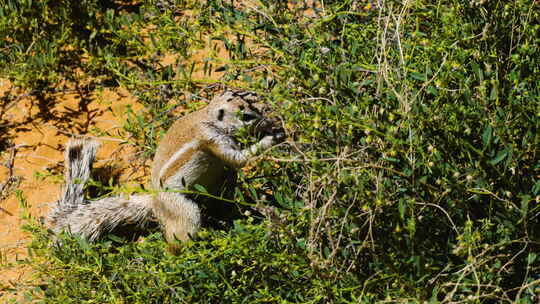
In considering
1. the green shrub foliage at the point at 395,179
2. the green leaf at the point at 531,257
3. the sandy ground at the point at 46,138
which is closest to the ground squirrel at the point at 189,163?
the green shrub foliage at the point at 395,179

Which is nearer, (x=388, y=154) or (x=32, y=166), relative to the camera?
(x=388, y=154)

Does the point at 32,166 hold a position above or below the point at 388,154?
below

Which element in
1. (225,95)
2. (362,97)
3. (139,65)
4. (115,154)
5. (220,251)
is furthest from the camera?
(139,65)

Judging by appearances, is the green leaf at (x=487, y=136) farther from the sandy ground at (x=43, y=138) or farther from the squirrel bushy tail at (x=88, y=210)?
the sandy ground at (x=43, y=138)

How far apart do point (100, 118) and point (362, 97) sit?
2.39m

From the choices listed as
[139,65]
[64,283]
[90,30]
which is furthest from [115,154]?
[64,283]

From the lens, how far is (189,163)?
3061 millimetres

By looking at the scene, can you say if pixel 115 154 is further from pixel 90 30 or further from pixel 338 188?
pixel 338 188

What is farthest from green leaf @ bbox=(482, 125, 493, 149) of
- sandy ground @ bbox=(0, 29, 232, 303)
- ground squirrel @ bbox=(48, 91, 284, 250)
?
sandy ground @ bbox=(0, 29, 232, 303)

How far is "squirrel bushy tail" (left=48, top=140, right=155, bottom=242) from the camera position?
3338 mm

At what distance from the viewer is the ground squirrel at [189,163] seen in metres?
2.99

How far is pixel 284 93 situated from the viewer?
2.25 meters

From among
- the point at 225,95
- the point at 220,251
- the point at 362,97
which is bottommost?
the point at 220,251

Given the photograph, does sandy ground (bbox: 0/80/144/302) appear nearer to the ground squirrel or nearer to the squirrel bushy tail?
the squirrel bushy tail
